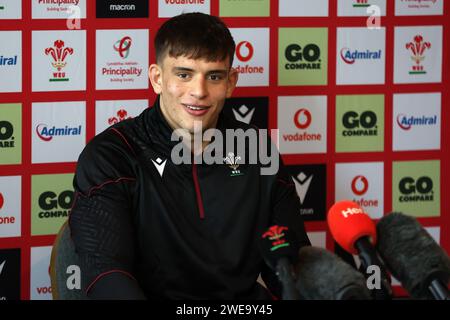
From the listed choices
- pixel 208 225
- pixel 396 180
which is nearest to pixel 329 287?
pixel 208 225

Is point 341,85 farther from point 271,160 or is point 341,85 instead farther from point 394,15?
point 271,160

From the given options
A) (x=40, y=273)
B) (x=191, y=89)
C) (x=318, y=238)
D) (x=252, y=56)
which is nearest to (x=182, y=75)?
(x=191, y=89)

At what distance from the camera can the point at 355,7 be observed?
2.79m

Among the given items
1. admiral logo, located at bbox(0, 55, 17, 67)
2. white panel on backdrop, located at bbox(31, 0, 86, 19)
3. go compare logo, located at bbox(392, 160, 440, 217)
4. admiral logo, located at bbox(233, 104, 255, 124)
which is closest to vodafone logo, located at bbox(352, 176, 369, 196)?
go compare logo, located at bbox(392, 160, 440, 217)

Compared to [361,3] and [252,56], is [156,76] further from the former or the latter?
[361,3]

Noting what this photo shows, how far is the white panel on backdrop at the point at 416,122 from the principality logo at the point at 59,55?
4.17 feet

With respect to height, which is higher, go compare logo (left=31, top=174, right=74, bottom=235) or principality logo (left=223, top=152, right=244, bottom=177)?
principality logo (left=223, top=152, right=244, bottom=177)

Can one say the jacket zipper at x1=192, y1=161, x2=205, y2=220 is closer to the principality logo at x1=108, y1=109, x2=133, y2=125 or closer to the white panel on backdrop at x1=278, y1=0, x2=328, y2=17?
the principality logo at x1=108, y1=109, x2=133, y2=125

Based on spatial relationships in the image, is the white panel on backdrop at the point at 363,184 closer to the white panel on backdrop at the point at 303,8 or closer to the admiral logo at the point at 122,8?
the white panel on backdrop at the point at 303,8

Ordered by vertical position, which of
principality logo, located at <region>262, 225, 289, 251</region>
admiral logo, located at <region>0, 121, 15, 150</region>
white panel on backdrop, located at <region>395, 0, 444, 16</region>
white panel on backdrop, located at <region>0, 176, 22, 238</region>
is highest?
white panel on backdrop, located at <region>395, 0, 444, 16</region>

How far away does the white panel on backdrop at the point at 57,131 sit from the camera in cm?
256

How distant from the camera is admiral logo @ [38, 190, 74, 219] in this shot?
2.59m

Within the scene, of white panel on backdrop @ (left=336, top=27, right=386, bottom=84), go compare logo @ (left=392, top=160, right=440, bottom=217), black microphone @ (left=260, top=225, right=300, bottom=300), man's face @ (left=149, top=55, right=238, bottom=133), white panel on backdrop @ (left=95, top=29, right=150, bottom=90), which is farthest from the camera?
go compare logo @ (left=392, top=160, right=440, bottom=217)

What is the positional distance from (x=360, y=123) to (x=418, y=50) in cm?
37
